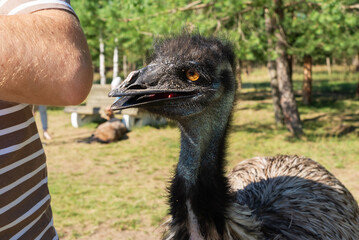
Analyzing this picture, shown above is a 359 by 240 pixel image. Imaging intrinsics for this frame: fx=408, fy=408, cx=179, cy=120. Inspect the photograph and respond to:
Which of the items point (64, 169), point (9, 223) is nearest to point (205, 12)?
point (64, 169)

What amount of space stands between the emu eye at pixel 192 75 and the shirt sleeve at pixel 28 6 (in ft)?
2.36

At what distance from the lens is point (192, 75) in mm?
1793

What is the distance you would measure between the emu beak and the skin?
0.46 meters

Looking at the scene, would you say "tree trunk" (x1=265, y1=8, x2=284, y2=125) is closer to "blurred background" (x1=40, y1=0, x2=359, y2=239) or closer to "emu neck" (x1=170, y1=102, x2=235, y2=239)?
"blurred background" (x1=40, y1=0, x2=359, y2=239)

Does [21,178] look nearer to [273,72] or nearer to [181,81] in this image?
[181,81]

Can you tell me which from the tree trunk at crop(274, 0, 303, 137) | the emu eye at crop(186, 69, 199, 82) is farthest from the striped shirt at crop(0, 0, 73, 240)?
the tree trunk at crop(274, 0, 303, 137)

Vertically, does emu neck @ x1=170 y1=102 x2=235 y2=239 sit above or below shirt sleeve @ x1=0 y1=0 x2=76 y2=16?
below

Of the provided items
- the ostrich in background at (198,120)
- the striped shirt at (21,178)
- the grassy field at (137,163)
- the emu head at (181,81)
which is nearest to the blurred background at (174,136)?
the grassy field at (137,163)

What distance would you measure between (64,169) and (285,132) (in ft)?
16.3

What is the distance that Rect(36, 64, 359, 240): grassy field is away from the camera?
178 inches

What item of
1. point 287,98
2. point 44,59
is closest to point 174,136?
point 287,98

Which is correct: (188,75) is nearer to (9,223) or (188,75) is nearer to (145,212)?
(9,223)

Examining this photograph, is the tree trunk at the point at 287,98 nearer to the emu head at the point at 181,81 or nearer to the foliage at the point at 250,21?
the foliage at the point at 250,21

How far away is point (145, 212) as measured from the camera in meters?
4.79
